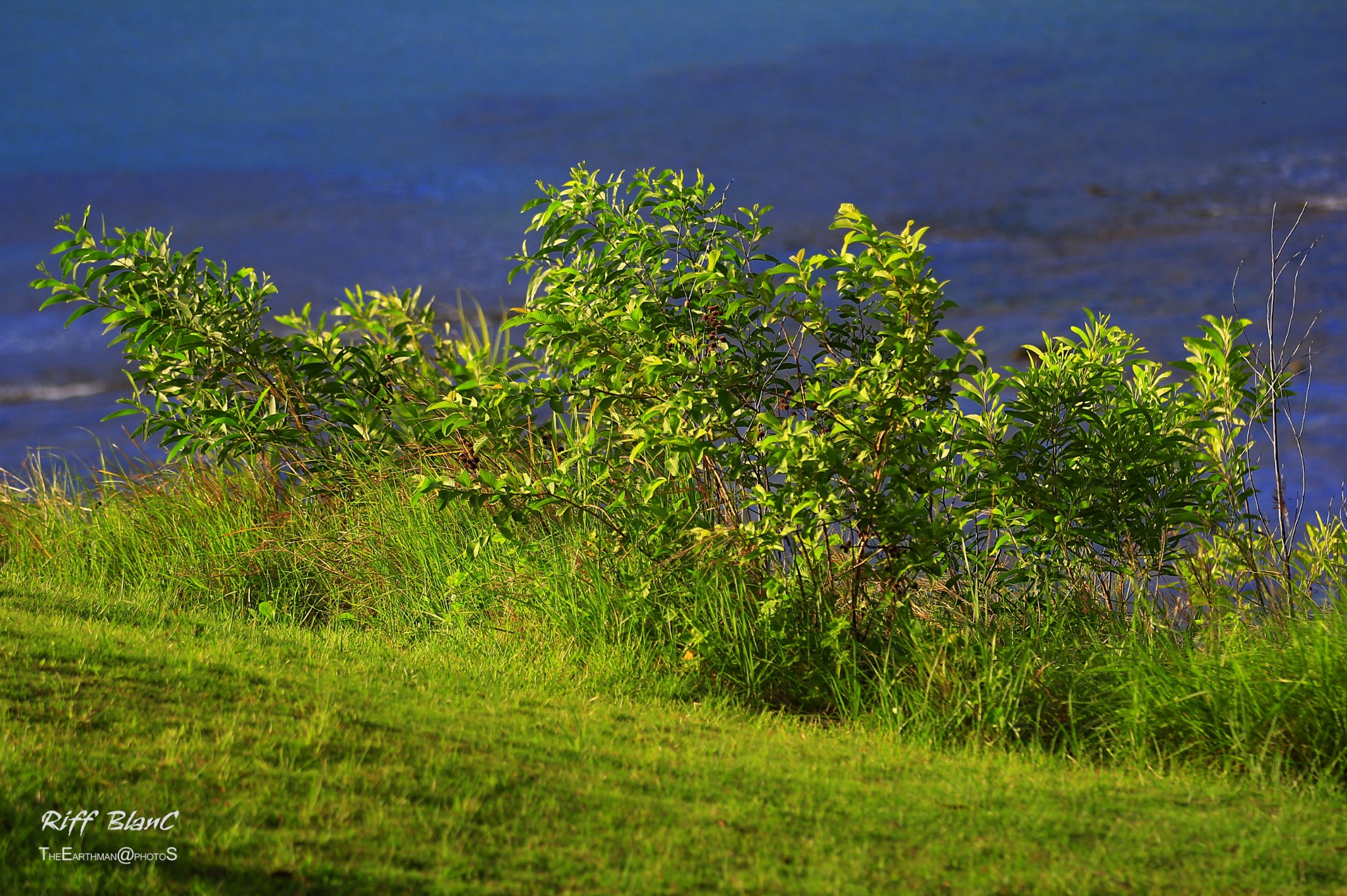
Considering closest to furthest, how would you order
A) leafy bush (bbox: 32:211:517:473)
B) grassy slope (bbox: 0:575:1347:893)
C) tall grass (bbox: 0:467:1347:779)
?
grassy slope (bbox: 0:575:1347:893) < tall grass (bbox: 0:467:1347:779) < leafy bush (bbox: 32:211:517:473)

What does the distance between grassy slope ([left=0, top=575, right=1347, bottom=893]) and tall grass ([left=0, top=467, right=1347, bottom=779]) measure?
0.93 feet

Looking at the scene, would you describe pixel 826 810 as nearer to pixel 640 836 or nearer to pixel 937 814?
pixel 937 814

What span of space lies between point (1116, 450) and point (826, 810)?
284 cm

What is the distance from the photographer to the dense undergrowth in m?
4.41

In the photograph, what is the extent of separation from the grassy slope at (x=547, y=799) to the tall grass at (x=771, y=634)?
28cm

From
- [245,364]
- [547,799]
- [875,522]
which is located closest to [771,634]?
[875,522]

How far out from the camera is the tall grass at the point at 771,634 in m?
4.17

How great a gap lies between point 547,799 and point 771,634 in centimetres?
187

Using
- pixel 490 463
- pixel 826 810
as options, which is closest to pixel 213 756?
pixel 826 810

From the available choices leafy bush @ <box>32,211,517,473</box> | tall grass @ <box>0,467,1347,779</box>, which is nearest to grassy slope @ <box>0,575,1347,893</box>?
tall grass @ <box>0,467,1347,779</box>

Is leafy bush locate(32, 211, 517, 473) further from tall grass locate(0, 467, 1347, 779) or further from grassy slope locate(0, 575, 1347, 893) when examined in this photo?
grassy slope locate(0, 575, 1347, 893)

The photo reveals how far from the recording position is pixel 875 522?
473cm

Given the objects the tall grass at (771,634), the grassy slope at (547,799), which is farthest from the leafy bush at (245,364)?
the grassy slope at (547,799)

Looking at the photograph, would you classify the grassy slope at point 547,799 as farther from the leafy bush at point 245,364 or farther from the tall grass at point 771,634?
the leafy bush at point 245,364
